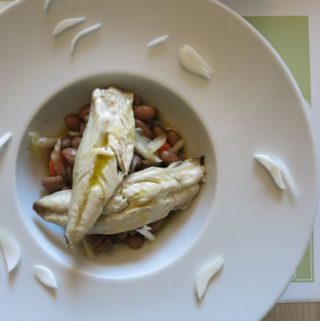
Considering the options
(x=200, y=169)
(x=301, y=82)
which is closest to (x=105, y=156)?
(x=200, y=169)

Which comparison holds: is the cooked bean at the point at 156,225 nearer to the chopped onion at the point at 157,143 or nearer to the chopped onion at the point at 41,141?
the chopped onion at the point at 157,143

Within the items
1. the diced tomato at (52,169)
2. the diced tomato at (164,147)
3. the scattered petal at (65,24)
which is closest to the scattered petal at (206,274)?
the diced tomato at (164,147)

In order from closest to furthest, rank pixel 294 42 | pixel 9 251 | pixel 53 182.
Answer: pixel 9 251
pixel 53 182
pixel 294 42

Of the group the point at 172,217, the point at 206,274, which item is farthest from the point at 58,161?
the point at 206,274

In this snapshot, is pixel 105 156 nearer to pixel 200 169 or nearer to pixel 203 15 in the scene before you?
pixel 200 169

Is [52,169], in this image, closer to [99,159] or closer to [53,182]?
[53,182]

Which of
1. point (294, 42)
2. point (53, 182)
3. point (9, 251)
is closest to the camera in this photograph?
point (9, 251)

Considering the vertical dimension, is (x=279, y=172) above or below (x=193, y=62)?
below

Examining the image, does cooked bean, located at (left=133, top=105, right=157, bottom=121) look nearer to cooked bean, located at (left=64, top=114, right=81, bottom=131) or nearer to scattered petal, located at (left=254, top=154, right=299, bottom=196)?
cooked bean, located at (left=64, top=114, right=81, bottom=131)
